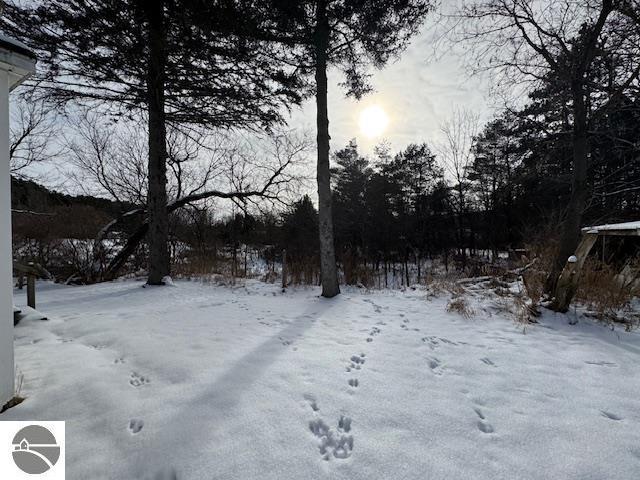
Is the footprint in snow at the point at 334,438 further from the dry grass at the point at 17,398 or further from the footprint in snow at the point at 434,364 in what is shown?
the dry grass at the point at 17,398

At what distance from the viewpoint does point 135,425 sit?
74.8 inches

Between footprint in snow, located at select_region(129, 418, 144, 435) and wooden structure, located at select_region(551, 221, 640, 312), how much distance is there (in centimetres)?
551

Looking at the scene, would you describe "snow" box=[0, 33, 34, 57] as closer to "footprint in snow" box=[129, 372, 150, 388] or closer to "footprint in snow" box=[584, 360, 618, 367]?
"footprint in snow" box=[129, 372, 150, 388]

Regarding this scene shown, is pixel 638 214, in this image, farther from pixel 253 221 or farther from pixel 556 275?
pixel 253 221

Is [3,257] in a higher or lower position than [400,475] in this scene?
higher

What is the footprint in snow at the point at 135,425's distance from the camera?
1836 mm

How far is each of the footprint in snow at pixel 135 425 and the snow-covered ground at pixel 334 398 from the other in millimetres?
11

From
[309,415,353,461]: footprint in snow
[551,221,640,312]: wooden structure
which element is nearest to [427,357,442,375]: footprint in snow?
[309,415,353,461]: footprint in snow

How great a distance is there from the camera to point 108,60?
6.35 m

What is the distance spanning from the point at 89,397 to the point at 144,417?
60 cm

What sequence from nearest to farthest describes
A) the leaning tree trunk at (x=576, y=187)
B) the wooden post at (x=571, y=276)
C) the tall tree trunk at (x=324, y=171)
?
the wooden post at (x=571, y=276) → the leaning tree trunk at (x=576, y=187) → the tall tree trunk at (x=324, y=171)

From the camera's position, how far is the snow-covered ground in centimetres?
164

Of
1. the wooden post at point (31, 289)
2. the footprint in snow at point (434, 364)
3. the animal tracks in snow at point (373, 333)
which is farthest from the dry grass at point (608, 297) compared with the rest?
the wooden post at point (31, 289)

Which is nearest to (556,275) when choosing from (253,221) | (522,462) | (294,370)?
(522,462)
